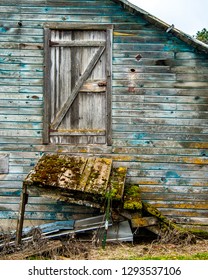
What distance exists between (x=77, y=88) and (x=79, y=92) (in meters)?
0.09

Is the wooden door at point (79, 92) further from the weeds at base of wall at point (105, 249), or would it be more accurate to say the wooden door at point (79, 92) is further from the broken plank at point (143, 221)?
the weeds at base of wall at point (105, 249)

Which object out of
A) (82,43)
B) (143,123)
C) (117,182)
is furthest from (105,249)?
(82,43)

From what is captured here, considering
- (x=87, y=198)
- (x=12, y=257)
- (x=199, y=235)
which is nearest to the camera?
(x=12, y=257)

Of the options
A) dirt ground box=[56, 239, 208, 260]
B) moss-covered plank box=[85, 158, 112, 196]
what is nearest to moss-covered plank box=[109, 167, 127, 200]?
moss-covered plank box=[85, 158, 112, 196]

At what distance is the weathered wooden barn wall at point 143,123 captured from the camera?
32.7 ft

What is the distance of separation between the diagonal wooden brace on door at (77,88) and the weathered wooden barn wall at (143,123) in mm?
296

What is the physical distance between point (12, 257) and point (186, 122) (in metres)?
4.34

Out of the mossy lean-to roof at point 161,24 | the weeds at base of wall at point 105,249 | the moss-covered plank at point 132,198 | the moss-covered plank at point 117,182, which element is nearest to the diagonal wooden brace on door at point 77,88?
the mossy lean-to roof at point 161,24

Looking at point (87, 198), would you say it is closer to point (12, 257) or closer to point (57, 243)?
point (57, 243)

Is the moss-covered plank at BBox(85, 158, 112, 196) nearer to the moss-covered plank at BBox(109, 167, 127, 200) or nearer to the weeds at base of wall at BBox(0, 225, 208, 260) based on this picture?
the moss-covered plank at BBox(109, 167, 127, 200)

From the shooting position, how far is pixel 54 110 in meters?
10.1

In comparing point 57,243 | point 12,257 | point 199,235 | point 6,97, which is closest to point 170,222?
point 199,235

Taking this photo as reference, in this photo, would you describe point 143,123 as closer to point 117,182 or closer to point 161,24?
point 117,182

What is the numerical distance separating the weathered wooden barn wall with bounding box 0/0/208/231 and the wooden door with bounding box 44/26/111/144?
0.17m
